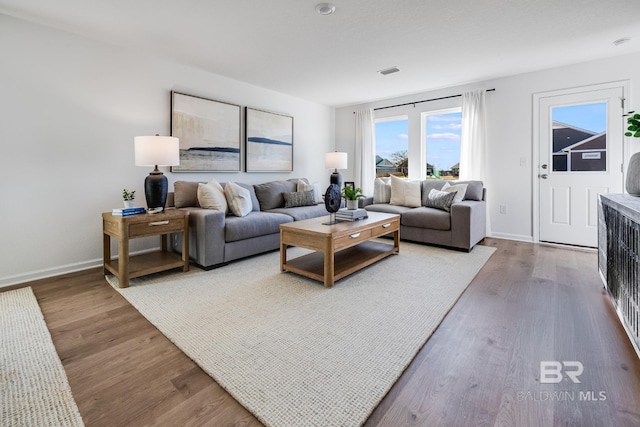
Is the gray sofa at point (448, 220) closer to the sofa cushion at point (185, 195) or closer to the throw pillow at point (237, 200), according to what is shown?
the throw pillow at point (237, 200)

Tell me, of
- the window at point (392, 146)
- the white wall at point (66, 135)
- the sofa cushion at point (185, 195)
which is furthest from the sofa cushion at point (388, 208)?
the white wall at point (66, 135)

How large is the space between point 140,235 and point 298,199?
6.95ft

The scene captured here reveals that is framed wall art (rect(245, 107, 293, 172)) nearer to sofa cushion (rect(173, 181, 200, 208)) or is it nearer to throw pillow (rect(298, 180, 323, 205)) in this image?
throw pillow (rect(298, 180, 323, 205))

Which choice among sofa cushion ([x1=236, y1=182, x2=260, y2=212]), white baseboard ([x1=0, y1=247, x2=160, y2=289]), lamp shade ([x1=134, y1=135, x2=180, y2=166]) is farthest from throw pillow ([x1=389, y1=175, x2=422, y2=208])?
white baseboard ([x1=0, y1=247, x2=160, y2=289])

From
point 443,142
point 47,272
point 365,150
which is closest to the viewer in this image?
point 47,272

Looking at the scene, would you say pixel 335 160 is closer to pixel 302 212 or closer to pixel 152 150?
pixel 302 212

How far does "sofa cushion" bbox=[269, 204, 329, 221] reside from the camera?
3.87 metres

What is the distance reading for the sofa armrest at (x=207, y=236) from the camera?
2967mm

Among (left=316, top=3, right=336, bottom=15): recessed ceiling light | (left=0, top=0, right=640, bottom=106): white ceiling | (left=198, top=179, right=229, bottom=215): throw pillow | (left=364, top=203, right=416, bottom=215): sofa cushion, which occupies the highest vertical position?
(left=0, top=0, right=640, bottom=106): white ceiling

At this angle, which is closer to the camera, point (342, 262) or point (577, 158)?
point (342, 262)

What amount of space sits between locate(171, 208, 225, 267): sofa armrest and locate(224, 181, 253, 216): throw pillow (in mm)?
357

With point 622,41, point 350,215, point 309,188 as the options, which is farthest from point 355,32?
point 622,41

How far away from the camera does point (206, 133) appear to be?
4.00 meters

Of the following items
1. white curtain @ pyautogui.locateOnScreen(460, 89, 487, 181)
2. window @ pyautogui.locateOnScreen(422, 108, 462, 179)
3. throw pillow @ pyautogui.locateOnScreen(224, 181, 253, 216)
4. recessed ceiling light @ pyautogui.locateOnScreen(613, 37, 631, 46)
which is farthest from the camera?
window @ pyautogui.locateOnScreen(422, 108, 462, 179)
